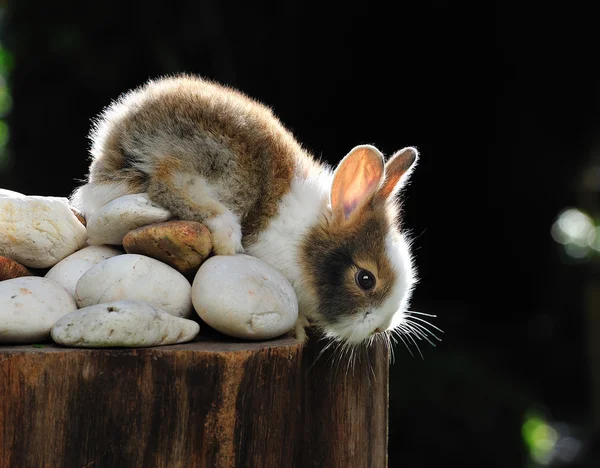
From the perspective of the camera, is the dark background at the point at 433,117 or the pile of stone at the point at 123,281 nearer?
the pile of stone at the point at 123,281

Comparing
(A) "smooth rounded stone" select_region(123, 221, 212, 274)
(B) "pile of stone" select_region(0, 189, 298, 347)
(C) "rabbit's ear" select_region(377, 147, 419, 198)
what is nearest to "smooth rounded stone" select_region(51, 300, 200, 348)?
(B) "pile of stone" select_region(0, 189, 298, 347)

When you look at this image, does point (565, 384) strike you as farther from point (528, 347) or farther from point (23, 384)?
point (23, 384)

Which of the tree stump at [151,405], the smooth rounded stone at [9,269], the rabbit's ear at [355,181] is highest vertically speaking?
the rabbit's ear at [355,181]

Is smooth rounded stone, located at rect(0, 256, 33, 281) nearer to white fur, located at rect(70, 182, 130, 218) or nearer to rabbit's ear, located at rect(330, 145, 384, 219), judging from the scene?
white fur, located at rect(70, 182, 130, 218)

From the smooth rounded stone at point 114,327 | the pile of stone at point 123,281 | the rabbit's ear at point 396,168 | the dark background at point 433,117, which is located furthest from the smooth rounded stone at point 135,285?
the dark background at point 433,117

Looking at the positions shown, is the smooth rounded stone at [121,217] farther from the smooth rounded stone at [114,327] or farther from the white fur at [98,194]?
the smooth rounded stone at [114,327]

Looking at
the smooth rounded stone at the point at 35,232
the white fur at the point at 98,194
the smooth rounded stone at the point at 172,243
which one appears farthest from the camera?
the white fur at the point at 98,194

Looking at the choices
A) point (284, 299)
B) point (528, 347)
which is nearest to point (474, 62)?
point (528, 347)

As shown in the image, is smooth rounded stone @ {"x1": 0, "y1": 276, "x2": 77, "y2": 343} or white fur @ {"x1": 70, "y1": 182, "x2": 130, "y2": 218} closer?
smooth rounded stone @ {"x1": 0, "y1": 276, "x2": 77, "y2": 343}
